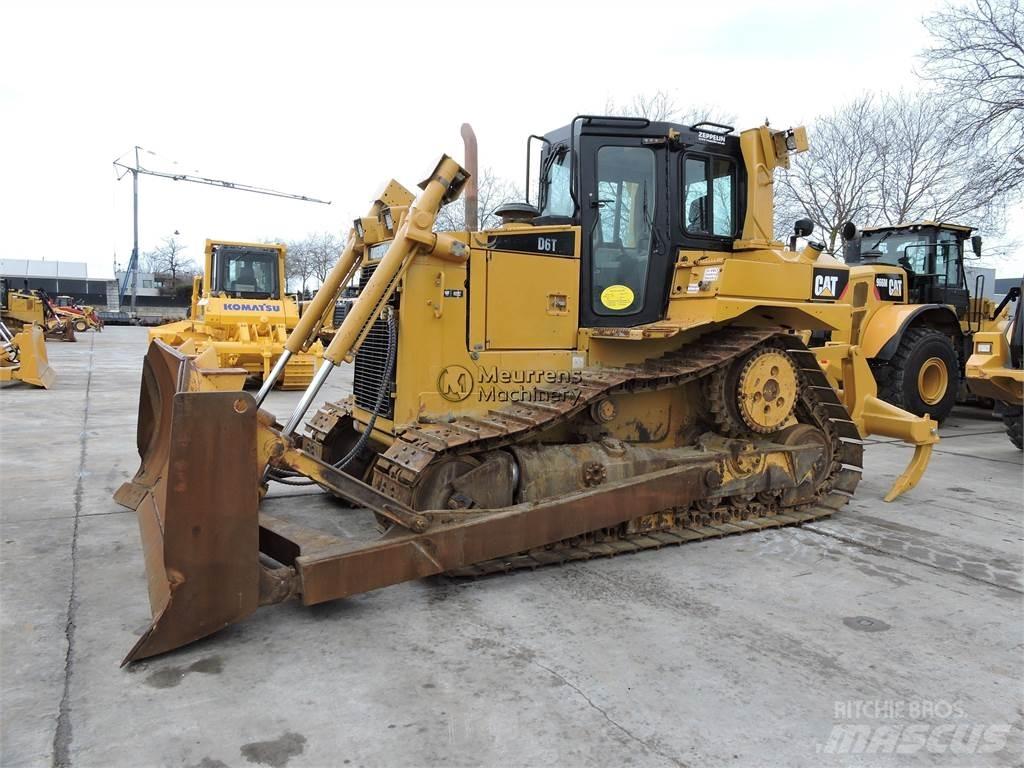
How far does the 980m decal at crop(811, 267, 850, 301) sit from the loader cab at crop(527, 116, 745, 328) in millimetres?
1106

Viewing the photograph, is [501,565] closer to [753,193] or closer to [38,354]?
[753,193]

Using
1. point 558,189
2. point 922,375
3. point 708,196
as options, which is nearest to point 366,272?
point 558,189

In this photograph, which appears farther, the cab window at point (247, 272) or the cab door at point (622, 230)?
the cab window at point (247, 272)

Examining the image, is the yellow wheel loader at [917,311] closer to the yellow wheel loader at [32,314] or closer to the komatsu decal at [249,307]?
the komatsu decal at [249,307]

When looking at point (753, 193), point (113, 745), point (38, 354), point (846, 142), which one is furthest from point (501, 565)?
point (846, 142)

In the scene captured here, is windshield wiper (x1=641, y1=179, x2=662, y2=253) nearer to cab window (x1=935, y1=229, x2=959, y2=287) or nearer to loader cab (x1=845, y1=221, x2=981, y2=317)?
loader cab (x1=845, y1=221, x2=981, y2=317)

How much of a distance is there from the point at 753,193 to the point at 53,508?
6.37 m

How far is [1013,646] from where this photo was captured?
3.90m

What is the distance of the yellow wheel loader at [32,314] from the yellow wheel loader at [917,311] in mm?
20376

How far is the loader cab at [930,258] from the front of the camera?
40.7 ft

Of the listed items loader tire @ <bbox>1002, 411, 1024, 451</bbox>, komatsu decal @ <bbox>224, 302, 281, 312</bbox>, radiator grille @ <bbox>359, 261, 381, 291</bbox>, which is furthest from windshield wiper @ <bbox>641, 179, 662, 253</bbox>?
komatsu decal @ <bbox>224, 302, 281, 312</bbox>

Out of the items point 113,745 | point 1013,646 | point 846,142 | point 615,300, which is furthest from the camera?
point 846,142

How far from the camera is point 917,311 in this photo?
1101cm

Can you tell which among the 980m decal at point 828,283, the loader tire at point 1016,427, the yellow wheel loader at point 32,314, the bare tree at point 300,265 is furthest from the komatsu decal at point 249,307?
the bare tree at point 300,265
